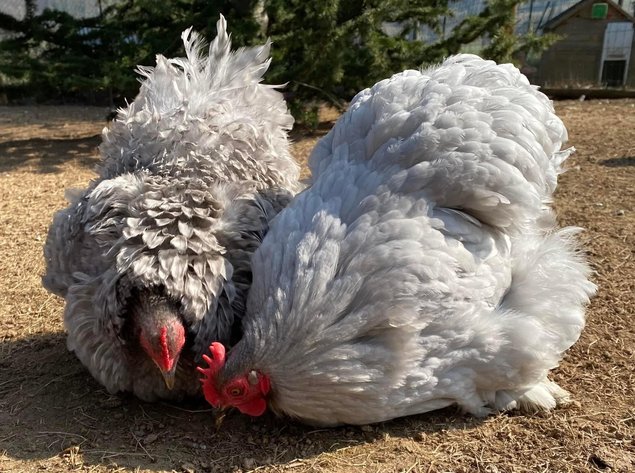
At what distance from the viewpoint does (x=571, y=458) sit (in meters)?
2.44

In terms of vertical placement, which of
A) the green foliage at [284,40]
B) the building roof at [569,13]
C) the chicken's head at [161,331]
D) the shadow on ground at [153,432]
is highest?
the building roof at [569,13]

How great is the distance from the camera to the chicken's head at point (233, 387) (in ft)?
7.60

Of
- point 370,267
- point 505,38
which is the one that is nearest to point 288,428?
point 370,267

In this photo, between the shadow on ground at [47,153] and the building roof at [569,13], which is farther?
the building roof at [569,13]

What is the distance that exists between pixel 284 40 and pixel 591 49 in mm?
6970

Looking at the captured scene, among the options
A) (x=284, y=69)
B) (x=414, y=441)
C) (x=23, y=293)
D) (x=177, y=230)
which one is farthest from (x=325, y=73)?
(x=414, y=441)

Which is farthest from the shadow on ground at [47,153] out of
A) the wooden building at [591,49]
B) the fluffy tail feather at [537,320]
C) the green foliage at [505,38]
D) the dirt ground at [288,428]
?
the wooden building at [591,49]

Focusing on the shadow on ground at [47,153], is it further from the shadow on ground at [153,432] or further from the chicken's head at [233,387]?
the chicken's head at [233,387]

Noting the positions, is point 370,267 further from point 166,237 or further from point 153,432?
point 153,432

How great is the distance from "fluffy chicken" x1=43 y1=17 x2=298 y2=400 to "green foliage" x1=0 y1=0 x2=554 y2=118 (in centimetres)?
423

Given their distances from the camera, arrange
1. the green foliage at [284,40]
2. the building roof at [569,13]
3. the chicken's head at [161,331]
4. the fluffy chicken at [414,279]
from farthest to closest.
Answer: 1. the building roof at [569,13]
2. the green foliage at [284,40]
3. the chicken's head at [161,331]
4. the fluffy chicken at [414,279]

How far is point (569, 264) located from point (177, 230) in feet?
6.48

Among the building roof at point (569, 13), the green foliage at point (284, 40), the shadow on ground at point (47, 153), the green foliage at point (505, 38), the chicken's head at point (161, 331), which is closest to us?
the chicken's head at point (161, 331)

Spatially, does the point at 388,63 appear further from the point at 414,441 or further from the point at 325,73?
the point at 414,441
